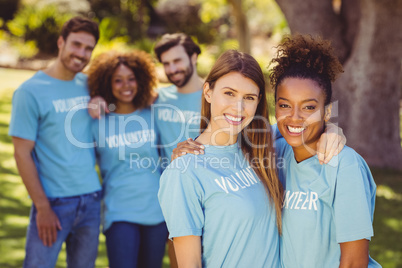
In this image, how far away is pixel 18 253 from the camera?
4.97m

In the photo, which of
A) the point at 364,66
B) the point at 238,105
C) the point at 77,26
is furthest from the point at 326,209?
the point at 364,66

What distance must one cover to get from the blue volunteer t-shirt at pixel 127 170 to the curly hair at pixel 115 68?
243 mm

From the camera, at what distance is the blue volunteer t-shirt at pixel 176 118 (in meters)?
3.99

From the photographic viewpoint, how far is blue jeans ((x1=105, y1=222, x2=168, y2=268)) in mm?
3473

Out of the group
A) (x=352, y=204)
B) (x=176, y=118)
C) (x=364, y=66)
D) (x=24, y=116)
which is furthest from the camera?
(x=364, y=66)

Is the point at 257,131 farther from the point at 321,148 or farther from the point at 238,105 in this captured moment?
the point at 321,148

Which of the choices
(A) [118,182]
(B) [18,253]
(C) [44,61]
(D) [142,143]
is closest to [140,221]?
(A) [118,182]

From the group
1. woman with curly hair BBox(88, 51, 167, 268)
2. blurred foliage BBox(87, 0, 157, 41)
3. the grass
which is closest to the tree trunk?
blurred foliage BBox(87, 0, 157, 41)

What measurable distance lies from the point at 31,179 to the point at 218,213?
178cm

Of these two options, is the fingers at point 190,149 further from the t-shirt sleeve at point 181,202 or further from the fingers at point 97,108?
the fingers at point 97,108

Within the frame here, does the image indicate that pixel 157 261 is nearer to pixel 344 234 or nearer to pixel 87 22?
pixel 344 234

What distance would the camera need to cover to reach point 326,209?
94.7 inches

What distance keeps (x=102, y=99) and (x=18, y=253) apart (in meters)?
2.33

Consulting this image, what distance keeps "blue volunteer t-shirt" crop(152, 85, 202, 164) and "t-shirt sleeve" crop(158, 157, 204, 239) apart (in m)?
1.53
